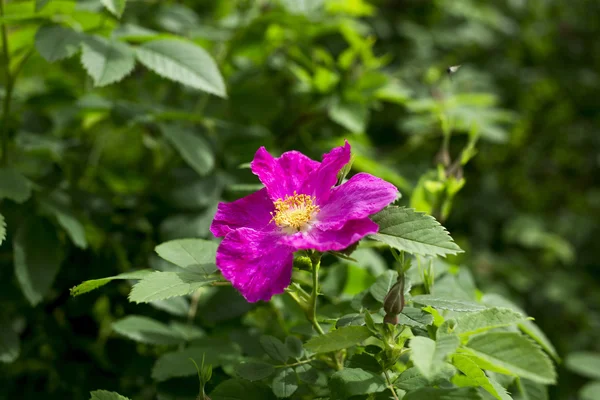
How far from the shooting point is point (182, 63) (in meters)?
1.04

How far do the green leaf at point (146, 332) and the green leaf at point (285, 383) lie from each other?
271 mm

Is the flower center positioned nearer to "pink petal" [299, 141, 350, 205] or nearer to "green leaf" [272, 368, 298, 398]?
"pink petal" [299, 141, 350, 205]

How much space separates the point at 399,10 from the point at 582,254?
1238mm

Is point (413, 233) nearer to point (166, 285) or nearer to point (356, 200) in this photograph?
point (356, 200)

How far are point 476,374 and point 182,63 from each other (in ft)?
2.34

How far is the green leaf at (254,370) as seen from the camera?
2.31 ft

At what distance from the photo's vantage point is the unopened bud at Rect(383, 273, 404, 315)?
627mm

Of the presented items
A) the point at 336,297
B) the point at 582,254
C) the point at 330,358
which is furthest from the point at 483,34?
the point at 330,358

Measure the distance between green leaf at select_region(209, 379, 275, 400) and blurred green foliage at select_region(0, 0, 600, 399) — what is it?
10 cm

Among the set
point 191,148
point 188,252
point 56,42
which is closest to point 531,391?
point 188,252

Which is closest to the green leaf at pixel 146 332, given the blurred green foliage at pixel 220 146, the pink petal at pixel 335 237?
the blurred green foliage at pixel 220 146

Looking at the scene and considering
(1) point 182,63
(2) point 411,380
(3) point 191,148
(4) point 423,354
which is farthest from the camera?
(3) point 191,148

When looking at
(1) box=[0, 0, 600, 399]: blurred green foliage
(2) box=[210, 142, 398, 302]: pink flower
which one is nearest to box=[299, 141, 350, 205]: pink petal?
(2) box=[210, 142, 398, 302]: pink flower

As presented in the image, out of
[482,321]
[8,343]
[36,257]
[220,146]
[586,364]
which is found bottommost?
[586,364]
